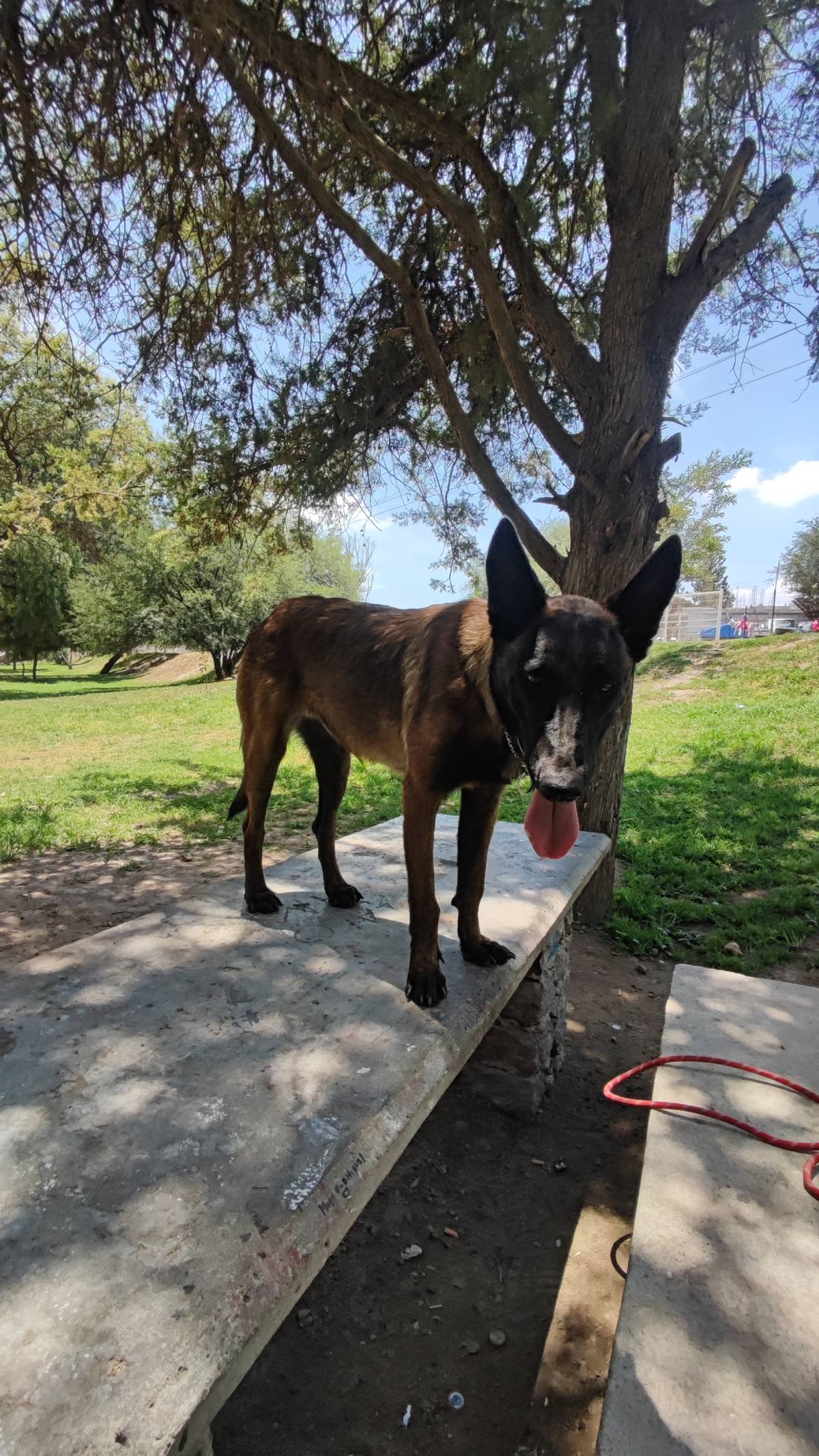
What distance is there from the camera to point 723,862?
6.18m

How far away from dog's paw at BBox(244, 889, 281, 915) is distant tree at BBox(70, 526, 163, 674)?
947 inches

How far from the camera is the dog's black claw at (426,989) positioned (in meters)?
2.32

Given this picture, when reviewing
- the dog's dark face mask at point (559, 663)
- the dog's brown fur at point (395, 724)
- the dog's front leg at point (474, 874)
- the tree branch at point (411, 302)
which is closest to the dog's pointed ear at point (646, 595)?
the dog's dark face mask at point (559, 663)

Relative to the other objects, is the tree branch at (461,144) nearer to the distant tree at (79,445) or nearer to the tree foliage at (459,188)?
the tree foliage at (459,188)

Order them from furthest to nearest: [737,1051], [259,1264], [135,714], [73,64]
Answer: [135,714] → [73,64] → [737,1051] → [259,1264]

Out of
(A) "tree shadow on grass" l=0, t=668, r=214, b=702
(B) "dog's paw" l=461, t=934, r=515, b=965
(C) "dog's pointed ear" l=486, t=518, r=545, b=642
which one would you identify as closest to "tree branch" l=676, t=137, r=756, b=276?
(C) "dog's pointed ear" l=486, t=518, r=545, b=642

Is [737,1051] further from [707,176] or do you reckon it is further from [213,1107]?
[707,176]

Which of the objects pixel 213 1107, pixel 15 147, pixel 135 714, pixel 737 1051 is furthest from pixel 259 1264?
pixel 135 714

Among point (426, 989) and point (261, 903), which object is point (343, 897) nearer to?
point (261, 903)

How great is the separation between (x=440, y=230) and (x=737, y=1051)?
21.2ft

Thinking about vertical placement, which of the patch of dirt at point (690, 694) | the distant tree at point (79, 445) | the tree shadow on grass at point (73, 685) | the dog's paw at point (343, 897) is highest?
the distant tree at point (79, 445)

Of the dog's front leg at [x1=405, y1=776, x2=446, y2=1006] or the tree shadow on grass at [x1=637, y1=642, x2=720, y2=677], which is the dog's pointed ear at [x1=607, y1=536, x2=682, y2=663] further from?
the tree shadow on grass at [x1=637, y1=642, x2=720, y2=677]

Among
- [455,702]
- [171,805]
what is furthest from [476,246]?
[171,805]

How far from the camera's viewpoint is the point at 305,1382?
2127 millimetres
